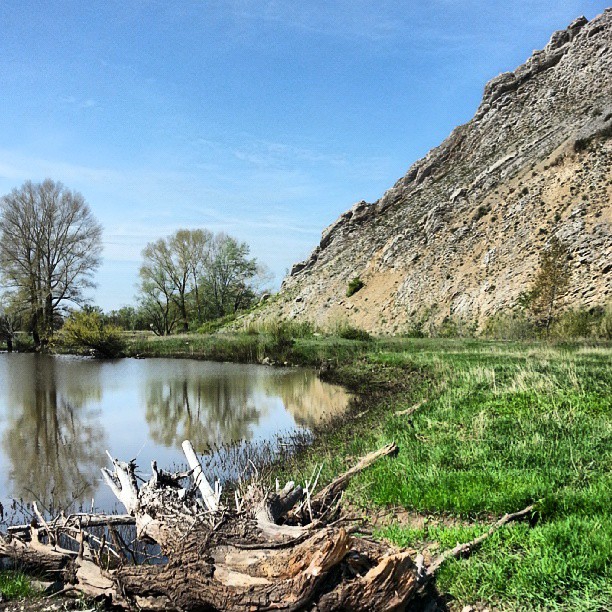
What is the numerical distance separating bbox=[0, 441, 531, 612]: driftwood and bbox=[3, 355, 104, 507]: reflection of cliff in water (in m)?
2.66

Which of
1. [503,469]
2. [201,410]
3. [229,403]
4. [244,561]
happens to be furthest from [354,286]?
[244,561]

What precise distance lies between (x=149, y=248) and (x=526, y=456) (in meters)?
55.2

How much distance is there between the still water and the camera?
32.3ft

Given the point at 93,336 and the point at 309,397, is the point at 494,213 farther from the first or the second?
the point at 309,397

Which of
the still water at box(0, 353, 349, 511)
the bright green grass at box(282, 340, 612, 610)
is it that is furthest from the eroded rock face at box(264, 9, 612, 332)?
the bright green grass at box(282, 340, 612, 610)

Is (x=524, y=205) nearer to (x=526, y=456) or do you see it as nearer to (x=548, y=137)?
(x=548, y=137)

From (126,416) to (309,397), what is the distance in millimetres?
5652

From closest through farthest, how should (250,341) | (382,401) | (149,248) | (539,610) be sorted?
(539,610), (382,401), (250,341), (149,248)

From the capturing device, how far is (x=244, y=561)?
4094 millimetres

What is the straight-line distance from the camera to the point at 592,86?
4712cm

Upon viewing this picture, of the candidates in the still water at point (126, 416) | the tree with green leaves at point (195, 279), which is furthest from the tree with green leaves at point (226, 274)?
the still water at point (126, 416)

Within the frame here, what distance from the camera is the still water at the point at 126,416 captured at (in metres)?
9.84

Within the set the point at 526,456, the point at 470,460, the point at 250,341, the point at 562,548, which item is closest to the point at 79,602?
the point at 562,548

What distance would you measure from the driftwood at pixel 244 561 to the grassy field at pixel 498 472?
1.18 ft
